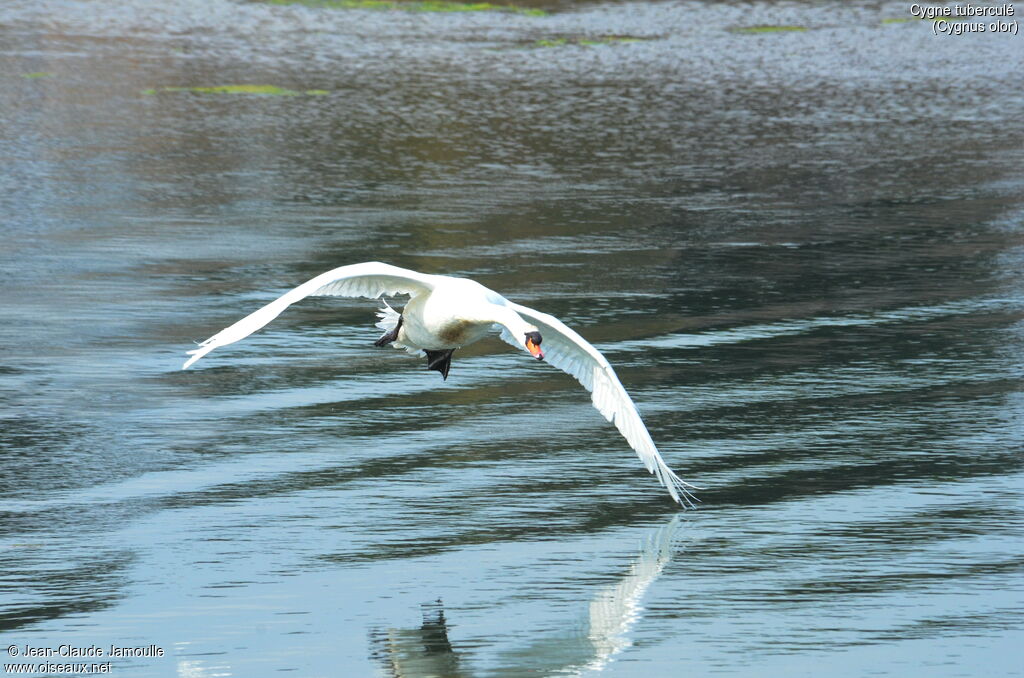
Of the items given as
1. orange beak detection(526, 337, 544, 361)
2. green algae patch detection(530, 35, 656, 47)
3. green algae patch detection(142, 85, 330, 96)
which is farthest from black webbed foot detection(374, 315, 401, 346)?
green algae patch detection(530, 35, 656, 47)

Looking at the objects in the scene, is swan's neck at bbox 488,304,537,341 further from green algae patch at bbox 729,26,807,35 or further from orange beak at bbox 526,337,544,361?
green algae patch at bbox 729,26,807,35

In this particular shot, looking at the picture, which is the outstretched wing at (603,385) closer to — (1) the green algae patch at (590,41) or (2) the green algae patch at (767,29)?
(1) the green algae patch at (590,41)

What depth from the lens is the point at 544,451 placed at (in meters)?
10.6

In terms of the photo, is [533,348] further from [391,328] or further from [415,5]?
[415,5]

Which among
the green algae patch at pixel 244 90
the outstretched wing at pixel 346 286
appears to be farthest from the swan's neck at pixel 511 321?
the green algae patch at pixel 244 90

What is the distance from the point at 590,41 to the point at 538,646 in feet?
70.8

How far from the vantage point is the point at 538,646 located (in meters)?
7.93

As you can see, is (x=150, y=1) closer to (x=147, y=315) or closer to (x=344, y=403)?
(x=147, y=315)

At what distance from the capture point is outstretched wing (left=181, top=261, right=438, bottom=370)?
8766 mm

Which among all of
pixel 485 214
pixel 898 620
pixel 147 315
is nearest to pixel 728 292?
pixel 485 214

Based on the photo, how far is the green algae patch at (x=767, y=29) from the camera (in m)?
30.4

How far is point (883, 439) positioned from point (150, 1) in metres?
23.3

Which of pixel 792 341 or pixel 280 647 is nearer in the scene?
pixel 280 647

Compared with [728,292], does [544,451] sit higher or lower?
lower
